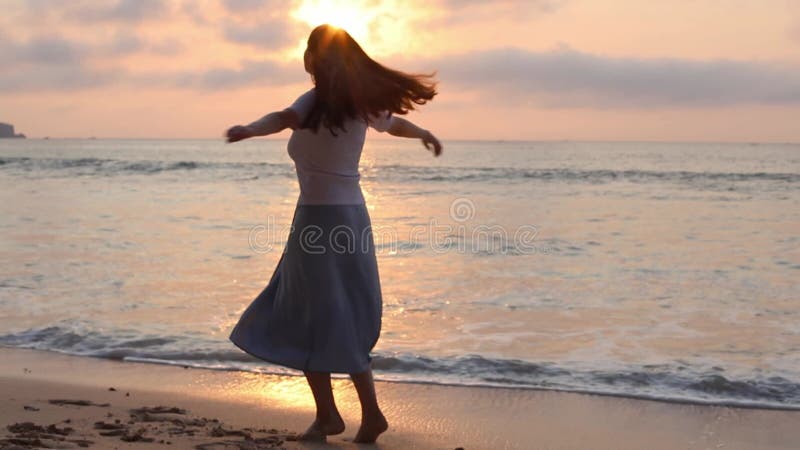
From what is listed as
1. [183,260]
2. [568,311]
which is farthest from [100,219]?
[568,311]

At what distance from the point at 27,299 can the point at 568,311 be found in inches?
179

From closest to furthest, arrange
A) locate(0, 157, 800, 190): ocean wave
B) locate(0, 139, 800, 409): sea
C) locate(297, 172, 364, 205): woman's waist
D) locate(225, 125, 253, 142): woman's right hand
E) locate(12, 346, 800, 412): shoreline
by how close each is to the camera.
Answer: locate(225, 125, 253, 142): woman's right hand, locate(297, 172, 364, 205): woman's waist, locate(12, 346, 800, 412): shoreline, locate(0, 139, 800, 409): sea, locate(0, 157, 800, 190): ocean wave

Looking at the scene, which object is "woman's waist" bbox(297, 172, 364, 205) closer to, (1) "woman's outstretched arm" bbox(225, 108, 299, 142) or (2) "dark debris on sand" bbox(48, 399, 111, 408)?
(1) "woman's outstretched arm" bbox(225, 108, 299, 142)

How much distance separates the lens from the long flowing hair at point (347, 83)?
3561mm

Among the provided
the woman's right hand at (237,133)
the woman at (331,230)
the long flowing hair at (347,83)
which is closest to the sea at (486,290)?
the woman at (331,230)

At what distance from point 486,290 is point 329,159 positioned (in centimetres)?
492

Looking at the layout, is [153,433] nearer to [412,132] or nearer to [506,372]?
[412,132]

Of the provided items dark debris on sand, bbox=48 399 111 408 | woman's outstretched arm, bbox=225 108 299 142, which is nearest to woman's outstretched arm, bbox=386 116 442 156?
woman's outstretched arm, bbox=225 108 299 142

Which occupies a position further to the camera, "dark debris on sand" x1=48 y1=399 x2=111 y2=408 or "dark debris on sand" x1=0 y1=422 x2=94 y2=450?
"dark debris on sand" x1=48 y1=399 x2=111 y2=408

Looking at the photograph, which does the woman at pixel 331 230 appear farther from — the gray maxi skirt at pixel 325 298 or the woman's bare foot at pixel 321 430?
the woman's bare foot at pixel 321 430

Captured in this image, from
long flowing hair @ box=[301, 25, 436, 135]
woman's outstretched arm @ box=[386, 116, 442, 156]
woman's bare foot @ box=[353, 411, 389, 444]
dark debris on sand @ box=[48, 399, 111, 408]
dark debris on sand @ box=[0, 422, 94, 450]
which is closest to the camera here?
dark debris on sand @ box=[0, 422, 94, 450]

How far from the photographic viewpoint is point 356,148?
3721 mm

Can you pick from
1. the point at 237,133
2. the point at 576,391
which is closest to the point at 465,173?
the point at 576,391

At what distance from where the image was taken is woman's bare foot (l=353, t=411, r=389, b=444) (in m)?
3.95
